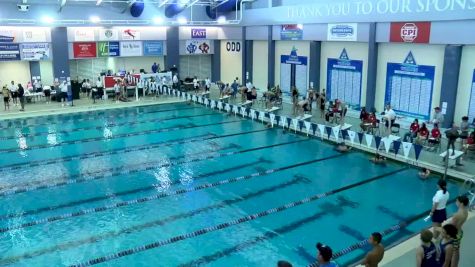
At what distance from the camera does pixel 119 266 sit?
664 centimetres

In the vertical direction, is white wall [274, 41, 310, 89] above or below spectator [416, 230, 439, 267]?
above

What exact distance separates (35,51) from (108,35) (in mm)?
3655

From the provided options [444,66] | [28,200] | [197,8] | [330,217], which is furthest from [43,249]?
[197,8]

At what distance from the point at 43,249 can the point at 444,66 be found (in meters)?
12.6

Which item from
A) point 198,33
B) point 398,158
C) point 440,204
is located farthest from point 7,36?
point 440,204

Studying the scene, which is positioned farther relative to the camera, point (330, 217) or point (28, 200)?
point (28, 200)

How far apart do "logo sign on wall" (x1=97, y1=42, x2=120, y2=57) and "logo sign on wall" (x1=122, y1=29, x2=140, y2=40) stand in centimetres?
59

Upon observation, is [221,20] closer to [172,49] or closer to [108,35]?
[172,49]

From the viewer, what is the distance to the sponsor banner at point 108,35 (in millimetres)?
22156

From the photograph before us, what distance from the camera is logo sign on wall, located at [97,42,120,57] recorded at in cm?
2237

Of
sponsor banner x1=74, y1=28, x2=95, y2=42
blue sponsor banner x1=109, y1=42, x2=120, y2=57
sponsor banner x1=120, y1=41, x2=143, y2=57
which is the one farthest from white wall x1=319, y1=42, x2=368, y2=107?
sponsor banner x1=74, y1=28, x2=95, y2=42

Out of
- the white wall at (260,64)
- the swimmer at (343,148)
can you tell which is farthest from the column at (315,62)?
the swimmer at (343,148)

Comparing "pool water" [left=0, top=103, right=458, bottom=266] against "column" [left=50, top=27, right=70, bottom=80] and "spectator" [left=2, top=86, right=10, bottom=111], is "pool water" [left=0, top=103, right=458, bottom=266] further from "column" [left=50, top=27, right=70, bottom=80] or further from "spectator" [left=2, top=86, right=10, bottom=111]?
"column" [left=50, top=27, right=70, bottom=80]

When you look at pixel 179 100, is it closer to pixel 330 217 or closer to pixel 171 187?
pixel 171 187
